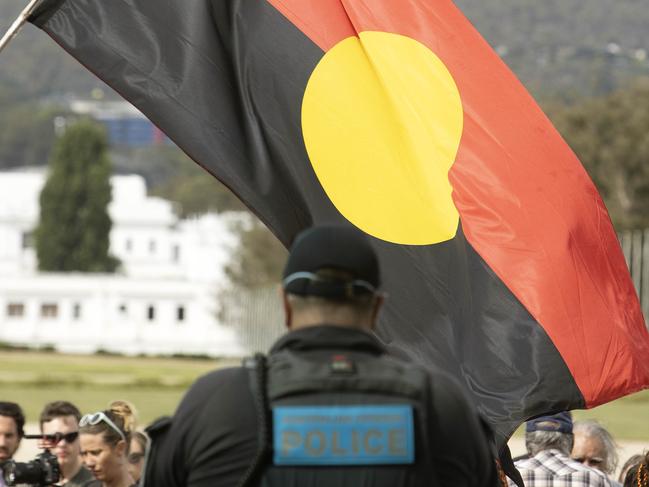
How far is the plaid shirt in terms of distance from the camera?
22.0 ft

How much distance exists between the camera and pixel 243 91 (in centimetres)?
694

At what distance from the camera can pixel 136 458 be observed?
752cm

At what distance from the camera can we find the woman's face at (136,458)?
23.9 ft

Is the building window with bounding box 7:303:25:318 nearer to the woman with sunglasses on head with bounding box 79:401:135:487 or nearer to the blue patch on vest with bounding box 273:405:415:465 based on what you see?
the woman with sunglasses on head with bounding box 79:401:135:487

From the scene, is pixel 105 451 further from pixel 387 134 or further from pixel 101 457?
pixel 387 134

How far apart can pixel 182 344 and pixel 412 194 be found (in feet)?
309

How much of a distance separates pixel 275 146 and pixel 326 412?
3.51m

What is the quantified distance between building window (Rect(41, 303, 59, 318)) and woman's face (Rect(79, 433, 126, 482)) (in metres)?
98.5

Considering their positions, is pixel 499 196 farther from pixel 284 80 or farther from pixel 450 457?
pixel 450 457

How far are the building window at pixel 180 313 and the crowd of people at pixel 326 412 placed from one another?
333 feet

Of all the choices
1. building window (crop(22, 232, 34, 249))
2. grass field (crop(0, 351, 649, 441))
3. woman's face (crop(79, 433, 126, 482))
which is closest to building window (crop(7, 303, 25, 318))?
building window (crop(22, 232, 34, 249))

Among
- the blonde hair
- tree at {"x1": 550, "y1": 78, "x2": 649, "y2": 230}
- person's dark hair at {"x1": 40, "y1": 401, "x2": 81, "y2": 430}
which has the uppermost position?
tree at {"x1": 550, "y1": 78, "x2": 649, "y2": 230}

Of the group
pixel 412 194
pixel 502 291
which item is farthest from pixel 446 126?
pixel 502 291

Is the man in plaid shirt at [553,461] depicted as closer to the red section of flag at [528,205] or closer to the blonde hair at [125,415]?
the red section of flag at [528,205]
